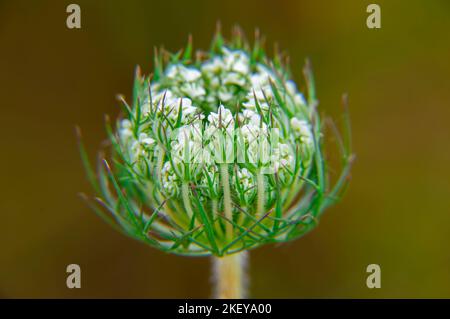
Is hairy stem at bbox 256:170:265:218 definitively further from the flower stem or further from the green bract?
the flower stem

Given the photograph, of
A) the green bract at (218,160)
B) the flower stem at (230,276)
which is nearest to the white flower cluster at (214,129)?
the green bract at (218,160)

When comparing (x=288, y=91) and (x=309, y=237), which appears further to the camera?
(x=309, y=237)

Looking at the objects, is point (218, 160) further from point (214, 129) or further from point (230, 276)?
point (230, 276)

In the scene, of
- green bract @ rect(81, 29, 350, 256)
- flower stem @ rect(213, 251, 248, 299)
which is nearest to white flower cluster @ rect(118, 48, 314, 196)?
green bract @ rect(81, 29, 350, 256)

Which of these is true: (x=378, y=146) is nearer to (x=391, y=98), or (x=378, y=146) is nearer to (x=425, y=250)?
(x=391, y=98)

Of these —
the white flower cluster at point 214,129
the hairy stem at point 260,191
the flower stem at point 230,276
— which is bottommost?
the flower stem at point 230,276

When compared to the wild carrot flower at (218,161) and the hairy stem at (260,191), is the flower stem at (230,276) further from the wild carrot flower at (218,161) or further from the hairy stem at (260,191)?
the hairy stem at (260,191)

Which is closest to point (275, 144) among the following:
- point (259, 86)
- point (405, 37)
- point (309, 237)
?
point (259, 86)
